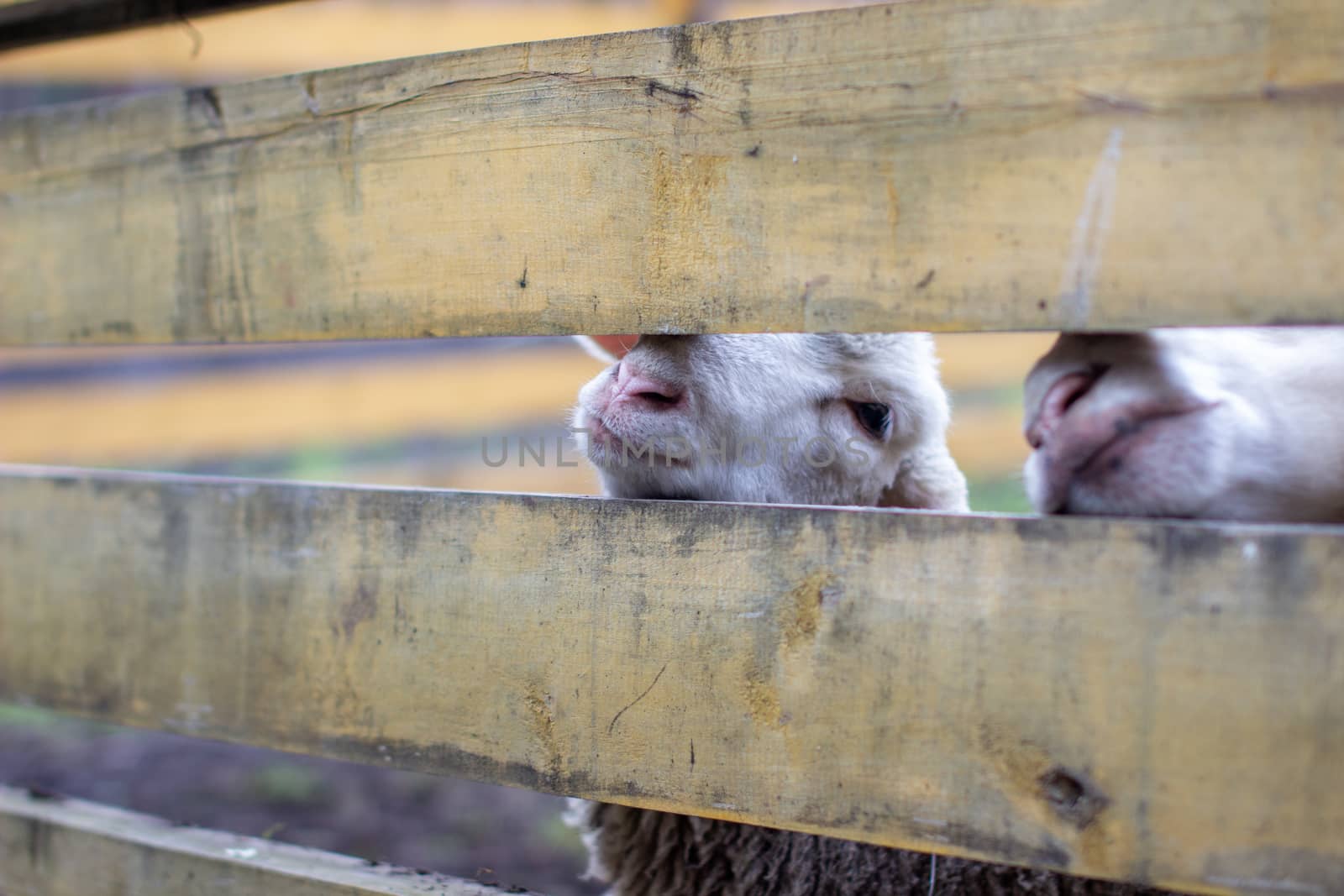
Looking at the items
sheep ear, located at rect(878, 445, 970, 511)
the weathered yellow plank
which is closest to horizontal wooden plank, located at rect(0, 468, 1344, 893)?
sheep ear, located at rect(878, 445, 970, 511)

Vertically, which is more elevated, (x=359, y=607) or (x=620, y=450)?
(x=620, y=450)

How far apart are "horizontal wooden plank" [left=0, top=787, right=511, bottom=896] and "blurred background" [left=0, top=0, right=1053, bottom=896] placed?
1.62m

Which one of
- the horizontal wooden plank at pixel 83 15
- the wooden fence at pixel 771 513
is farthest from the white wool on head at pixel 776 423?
the horizontal wooden plank at pixel 83 15

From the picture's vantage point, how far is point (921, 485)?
205cm

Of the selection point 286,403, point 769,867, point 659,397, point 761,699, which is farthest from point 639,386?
point 286,403

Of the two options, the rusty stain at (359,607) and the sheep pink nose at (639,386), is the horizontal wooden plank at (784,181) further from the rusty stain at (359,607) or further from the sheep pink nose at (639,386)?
the rusty stain at (359,607)

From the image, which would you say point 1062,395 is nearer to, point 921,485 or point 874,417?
point 874,417

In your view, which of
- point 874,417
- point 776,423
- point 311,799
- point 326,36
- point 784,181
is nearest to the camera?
point 784,181

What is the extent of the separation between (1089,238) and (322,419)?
5795mm

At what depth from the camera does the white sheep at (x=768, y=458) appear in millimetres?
1592

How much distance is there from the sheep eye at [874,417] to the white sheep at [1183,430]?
654 millimetres

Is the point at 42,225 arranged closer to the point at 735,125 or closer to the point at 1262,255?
the point at 735,125

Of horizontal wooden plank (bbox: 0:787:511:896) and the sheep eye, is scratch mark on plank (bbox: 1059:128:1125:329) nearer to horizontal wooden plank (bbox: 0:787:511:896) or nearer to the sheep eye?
the sheep eye

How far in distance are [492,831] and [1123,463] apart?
3060 millimetres
